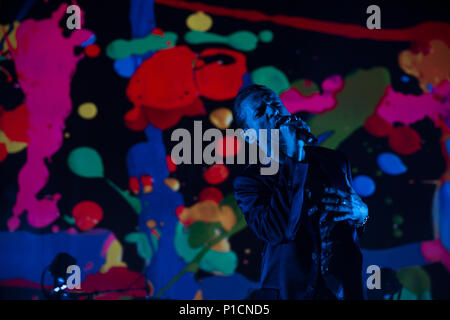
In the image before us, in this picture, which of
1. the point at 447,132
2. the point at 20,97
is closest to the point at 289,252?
the point at 447,132

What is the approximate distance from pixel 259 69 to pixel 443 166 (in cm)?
125

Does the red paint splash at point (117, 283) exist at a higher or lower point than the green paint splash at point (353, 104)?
lower

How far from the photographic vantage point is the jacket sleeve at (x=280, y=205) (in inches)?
41.8

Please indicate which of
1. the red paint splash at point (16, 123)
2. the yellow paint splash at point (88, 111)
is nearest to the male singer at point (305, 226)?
the yellow paint splash at point (88, 111)

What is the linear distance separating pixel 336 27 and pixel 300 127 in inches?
66.1

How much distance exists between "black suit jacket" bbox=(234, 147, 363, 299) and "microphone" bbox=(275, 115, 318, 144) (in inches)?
2.6

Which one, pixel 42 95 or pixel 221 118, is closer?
pixel 221 118

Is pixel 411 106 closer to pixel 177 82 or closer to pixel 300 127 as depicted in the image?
pixel 177 82

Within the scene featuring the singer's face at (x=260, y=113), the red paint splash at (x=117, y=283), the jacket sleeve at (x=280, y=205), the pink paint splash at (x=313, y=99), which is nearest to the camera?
the jacket sleeve at (x=280, y=205)

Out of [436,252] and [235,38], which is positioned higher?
[235,38]

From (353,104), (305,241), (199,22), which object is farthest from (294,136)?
(199,22)

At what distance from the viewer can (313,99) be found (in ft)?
8.11

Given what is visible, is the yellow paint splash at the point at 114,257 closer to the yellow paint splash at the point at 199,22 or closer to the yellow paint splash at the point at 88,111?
the yellow paint splash at the point at 88,111

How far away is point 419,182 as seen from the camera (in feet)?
7.98
